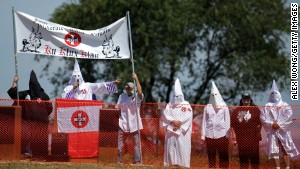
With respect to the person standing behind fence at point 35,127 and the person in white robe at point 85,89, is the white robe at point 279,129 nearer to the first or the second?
the person in white robe at point 85,89

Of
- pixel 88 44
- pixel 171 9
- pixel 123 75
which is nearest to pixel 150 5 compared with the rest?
pixel 171 9

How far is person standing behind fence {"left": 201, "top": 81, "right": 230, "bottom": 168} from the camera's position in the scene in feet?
62.0

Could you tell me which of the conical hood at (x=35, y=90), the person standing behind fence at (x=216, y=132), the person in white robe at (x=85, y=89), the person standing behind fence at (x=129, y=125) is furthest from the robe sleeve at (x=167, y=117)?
the conical hood at (x=35, y=90)

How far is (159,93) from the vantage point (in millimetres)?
42000

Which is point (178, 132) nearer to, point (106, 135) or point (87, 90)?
point (106, 135)

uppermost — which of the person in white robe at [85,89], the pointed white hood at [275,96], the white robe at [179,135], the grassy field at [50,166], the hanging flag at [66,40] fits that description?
the hanging flag at [66,40]

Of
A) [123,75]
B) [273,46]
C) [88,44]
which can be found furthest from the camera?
[273,46]

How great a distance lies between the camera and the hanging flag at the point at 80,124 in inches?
744

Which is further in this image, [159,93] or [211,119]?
[159,93]

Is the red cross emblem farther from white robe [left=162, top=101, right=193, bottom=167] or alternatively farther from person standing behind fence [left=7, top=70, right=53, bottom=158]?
white robe [left=162, top=101, right=193, bottom=167]

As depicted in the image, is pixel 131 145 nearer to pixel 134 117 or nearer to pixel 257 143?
pixel 134 117

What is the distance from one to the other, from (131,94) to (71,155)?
1.97m

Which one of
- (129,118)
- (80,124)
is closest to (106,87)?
(129,118)

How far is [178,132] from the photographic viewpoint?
19.2 metres
